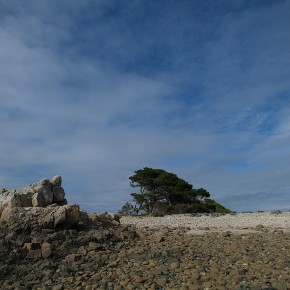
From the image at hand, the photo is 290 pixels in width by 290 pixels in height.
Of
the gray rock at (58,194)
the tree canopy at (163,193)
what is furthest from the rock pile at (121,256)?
the tree canopy at (163,193)

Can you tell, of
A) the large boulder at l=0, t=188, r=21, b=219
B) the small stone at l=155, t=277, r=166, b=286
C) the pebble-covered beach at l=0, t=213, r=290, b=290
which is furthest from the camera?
the large boulder at l=0, t=188, r=21, b=219

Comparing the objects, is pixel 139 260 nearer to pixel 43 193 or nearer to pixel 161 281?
pixel 161 281

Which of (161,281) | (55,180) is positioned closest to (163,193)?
(55,180)

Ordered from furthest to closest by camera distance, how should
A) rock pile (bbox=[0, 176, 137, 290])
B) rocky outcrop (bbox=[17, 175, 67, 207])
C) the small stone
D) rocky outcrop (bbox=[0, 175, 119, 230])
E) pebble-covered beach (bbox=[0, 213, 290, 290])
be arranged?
rocky outcrop (bbox=[17, 175, 67, 207]) < rocky outcrop (bbox=[0, 175, 119, 230]) < rock pile (bbox=[0, 176, 137, 290]) < pebble-covered beach (bbox=[0, 213, 290, 290]) < the small stone

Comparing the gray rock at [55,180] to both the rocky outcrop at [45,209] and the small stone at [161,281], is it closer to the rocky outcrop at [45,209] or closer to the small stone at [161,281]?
the rocky outcrop at [45,209]

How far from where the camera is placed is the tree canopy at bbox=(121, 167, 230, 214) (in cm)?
2870

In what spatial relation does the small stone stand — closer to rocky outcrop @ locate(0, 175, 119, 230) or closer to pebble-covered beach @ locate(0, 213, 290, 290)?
pebble-covered beach @ locate(0, 213, 290, 290)

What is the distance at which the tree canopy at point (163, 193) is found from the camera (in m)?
28.7

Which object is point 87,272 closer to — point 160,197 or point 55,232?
point 55,232

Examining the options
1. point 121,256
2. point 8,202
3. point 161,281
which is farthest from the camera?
point 8,202

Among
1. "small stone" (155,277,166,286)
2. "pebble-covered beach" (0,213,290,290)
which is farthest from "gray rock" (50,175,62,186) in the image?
"small stone" (155,277,166,286)

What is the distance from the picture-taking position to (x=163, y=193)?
98.0 feet

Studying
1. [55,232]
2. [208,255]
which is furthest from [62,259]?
[208,255]

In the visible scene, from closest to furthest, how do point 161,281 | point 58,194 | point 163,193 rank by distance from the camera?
1. point 161,281
2. point 58,194
3. point 163,193
